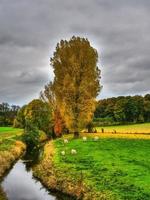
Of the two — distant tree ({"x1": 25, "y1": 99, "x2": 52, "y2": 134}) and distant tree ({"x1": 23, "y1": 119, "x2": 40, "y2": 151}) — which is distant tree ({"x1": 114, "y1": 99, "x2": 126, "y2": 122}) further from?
distant tree ({"x1": 23, "y1": 119, "x2": 40, "y2": 151})

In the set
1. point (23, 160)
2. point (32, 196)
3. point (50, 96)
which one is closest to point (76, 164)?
point (32, 196)

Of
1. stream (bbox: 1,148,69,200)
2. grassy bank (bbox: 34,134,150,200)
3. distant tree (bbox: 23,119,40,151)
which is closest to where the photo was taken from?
grassy bank (bbox: 34,134,150,200)

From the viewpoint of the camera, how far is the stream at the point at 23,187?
36.0m

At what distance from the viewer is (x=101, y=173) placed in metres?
36.6

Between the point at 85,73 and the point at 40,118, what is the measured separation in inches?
1674

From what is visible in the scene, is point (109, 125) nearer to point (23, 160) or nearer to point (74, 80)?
point (74, 80)

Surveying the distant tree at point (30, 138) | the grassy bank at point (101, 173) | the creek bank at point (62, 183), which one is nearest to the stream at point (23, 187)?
the creek bank at point (62, 183)

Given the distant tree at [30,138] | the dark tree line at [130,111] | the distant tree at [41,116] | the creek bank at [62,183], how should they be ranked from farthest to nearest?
the dark tree line at [130,111] → the distant tree at [41,116] → the distant tree at [30,138] → the creek bank at [62,183]

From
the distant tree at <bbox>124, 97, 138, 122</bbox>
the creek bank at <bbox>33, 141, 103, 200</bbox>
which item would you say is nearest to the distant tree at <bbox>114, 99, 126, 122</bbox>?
the distant tree at <bbox>124, 97, 138, 122</bbox>

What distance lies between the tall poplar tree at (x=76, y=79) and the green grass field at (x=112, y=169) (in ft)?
51.7

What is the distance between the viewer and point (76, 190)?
33094 millimetres

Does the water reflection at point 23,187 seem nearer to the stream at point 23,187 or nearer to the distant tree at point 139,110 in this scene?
the stream at point 23,187

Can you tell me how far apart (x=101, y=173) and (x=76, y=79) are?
36.3m

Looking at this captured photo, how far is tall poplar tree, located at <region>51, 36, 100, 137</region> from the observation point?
7094 cm
